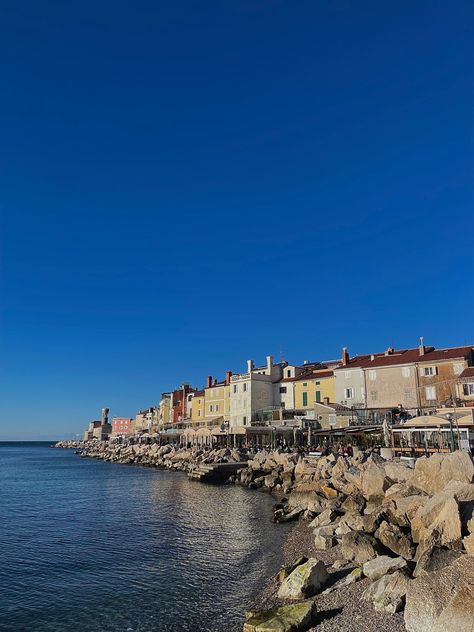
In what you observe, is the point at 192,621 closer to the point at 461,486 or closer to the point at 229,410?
the point at 461,486

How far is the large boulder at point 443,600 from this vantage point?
8.29 metres

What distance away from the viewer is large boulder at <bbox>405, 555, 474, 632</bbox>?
8.29 metres

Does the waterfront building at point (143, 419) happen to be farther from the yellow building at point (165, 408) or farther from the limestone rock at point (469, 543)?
the limestone rock at point (469, 543)

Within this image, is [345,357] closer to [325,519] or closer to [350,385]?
[350,385]

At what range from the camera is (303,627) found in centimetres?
1115

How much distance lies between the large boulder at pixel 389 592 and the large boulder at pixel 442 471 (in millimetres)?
6300

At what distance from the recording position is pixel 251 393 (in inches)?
2847

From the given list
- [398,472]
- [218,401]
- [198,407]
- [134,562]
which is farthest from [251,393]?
[134,562]

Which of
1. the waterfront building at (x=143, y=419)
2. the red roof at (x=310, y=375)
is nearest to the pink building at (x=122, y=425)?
the waterfront building at (x=143, y=419)

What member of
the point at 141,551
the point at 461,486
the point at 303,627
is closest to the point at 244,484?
the point at 141,551

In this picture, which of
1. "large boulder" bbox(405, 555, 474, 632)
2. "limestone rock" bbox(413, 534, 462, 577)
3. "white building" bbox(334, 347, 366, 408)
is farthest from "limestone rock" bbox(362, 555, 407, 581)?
"white building" bbox(334, 347, 366, 408)

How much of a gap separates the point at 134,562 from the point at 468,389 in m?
36.8

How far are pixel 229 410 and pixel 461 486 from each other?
65864 mm

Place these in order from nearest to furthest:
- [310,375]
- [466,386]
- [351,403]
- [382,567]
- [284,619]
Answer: [284,619]
[382,567]
[466,386]
[351,403]
[310,375]
